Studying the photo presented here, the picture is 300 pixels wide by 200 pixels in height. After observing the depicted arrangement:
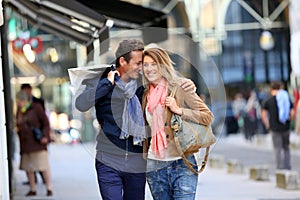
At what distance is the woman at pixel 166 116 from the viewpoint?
636 cm

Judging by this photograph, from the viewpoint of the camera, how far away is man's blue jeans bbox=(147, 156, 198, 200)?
6.41m

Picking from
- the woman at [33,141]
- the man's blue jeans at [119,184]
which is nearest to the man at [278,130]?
the woman at [33,141]

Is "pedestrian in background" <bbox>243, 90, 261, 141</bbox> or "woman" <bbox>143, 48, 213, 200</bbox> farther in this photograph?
"pedestrian in background" <bbox>243, 90, 261, 141</bbox>

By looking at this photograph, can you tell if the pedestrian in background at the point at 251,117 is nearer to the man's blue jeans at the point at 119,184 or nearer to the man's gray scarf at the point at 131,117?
the man's blue jeans at the point at 119,184

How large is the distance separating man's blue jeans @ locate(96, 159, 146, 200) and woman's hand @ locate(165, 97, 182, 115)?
67 cm

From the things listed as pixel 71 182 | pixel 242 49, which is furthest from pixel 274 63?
pixel 71 182

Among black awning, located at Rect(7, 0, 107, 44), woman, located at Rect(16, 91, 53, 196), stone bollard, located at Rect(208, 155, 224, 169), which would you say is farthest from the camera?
stone bollard, located at Rect(208, 155, 224, 169)

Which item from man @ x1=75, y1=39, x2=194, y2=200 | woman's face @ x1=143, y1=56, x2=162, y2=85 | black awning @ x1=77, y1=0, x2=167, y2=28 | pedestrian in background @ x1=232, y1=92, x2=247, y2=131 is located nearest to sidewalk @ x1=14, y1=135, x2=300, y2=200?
black awning @ x1=77, y1=0, x2=167, y2=28

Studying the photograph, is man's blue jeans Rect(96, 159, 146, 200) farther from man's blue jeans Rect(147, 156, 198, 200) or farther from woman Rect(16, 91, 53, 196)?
woman Rect(16, 91, 53, 196)

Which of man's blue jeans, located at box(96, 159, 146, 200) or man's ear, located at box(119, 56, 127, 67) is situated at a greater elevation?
man's ear, located at box(119, 56, 127, 67)

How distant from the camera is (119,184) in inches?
258

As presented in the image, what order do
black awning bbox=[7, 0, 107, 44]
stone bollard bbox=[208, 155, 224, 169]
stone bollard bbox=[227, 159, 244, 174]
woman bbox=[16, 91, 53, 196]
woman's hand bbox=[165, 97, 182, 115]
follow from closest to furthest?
1. woman's hand bbox=[165, 97, 182, 115]
2. black awning bbox=[7, 0, 107, 44]
3. woman bbox=[16, 91, 53, 196]
4. stone bollard bbox=[227, 159, 244, 174]
5. stone bollard bbox=[208, 155, 224, 169]

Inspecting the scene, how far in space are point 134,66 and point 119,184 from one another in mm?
920

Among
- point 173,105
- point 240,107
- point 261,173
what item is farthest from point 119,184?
point 240,107
